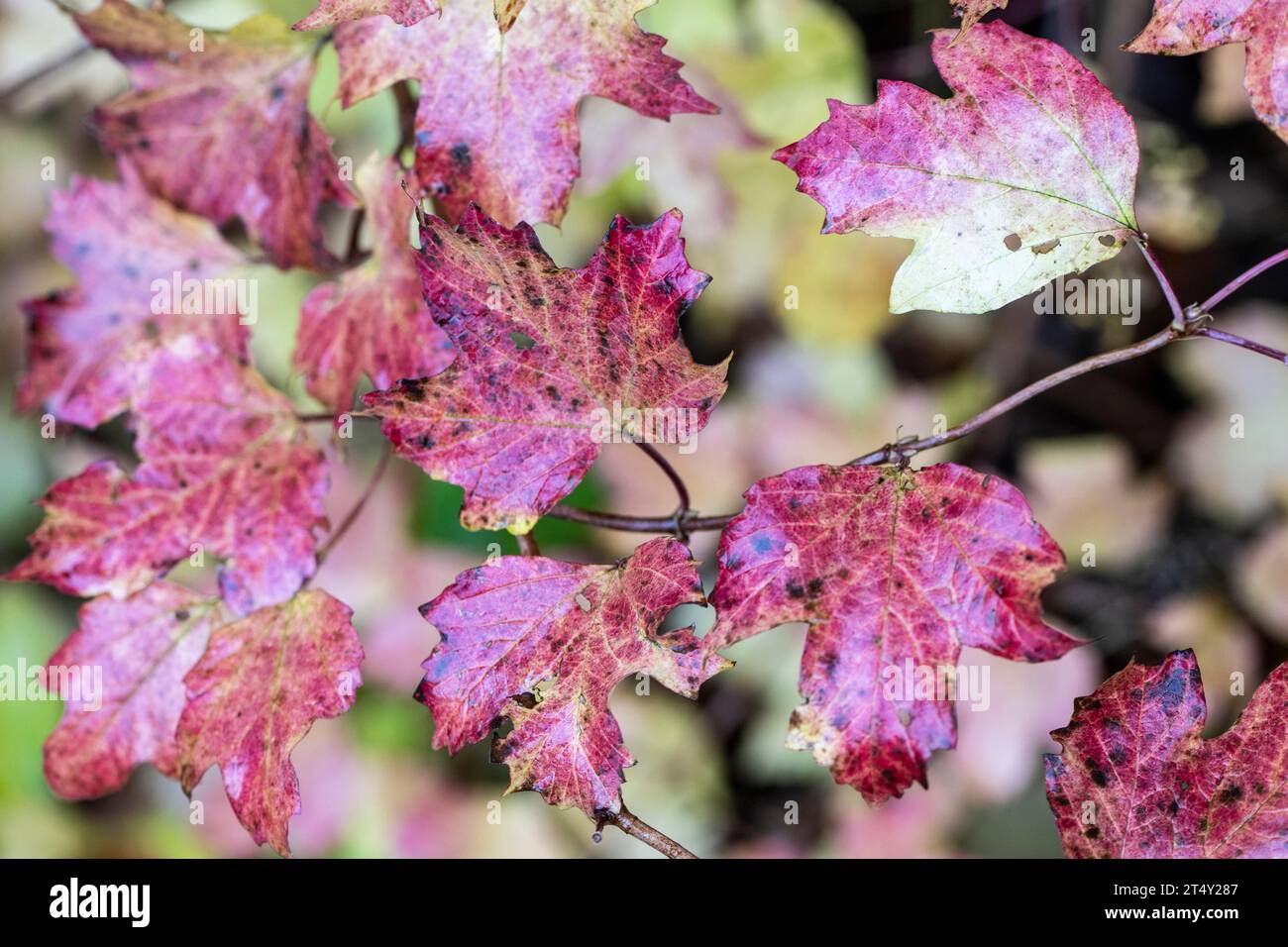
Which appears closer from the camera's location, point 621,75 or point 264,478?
point 621,75

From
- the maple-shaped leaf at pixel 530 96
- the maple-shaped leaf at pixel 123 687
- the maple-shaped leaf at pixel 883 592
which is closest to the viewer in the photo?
the maple-shaped leaf at pixel 883 592

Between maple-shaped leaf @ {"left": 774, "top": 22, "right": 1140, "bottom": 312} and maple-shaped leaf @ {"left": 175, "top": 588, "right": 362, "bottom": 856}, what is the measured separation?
1.47 ft

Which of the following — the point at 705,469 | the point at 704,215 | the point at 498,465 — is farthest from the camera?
the point at 705,469

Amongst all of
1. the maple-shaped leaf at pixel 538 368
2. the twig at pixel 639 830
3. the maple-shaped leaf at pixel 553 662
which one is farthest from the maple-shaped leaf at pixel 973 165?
the twig at pixel 639 830

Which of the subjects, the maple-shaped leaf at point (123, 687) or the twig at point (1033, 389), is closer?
the twig at point (1033, 389)

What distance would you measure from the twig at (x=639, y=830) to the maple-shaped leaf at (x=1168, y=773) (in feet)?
0.86

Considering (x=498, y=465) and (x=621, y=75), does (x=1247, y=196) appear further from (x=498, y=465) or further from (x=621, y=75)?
(x=498, y=465)

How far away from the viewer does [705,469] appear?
64.7 inches

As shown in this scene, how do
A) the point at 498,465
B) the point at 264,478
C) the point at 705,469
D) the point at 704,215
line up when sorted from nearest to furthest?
the point at 498,465
the point at 264,478
the point at 704,215
the point at 705,469

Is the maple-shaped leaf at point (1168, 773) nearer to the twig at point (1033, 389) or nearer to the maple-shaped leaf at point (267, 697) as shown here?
the twig at point (1033, 389)

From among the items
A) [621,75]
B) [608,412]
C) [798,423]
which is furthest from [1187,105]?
[608,412]

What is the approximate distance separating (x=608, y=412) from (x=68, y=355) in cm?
56

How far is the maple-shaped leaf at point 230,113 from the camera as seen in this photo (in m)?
0.82

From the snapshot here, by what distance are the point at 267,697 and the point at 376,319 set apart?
1.00 feet
